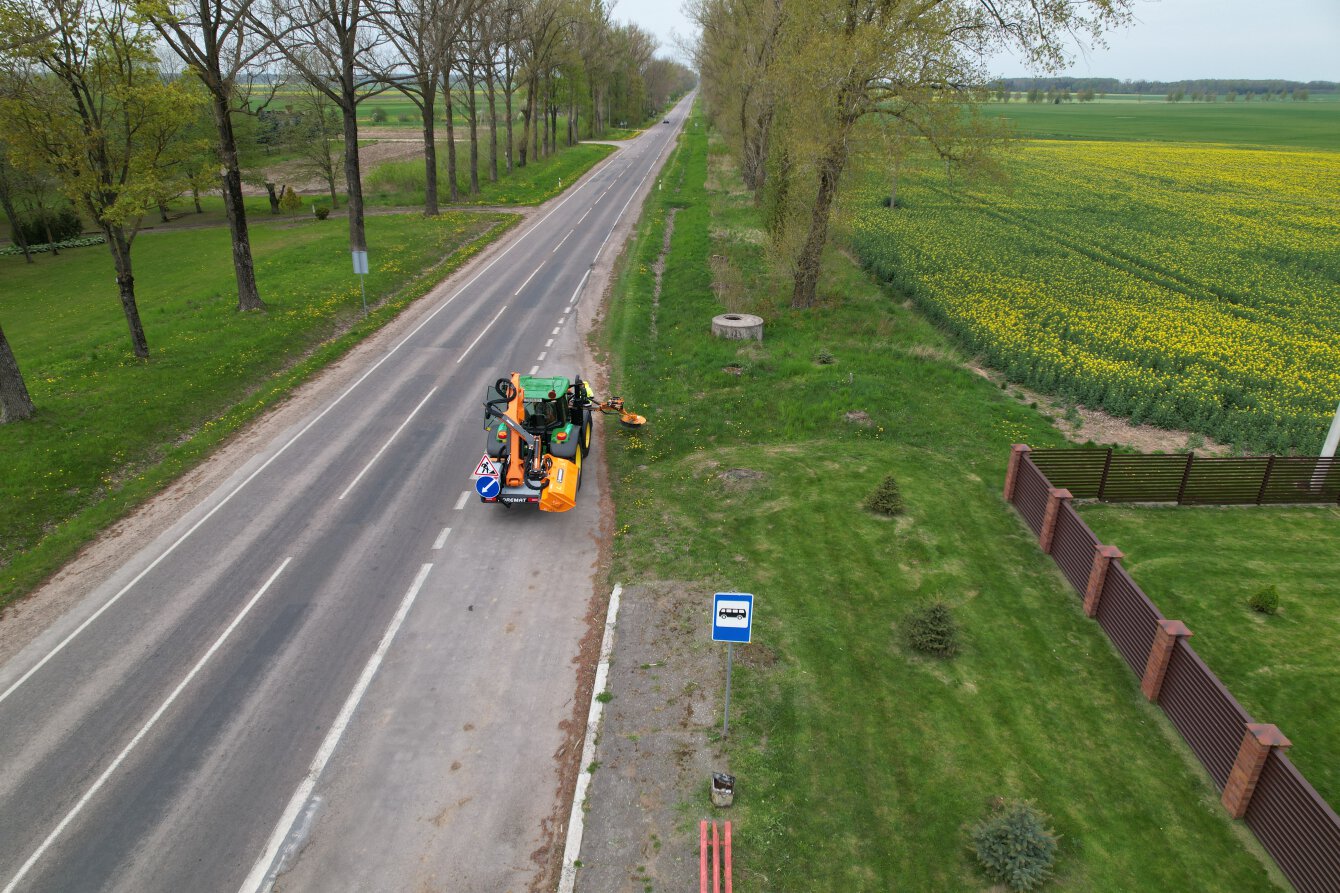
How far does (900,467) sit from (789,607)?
6.69 m

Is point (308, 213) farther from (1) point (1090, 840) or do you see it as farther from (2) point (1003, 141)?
(1) point (1090, 840)

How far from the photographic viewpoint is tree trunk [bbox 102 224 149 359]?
2169 centimetres

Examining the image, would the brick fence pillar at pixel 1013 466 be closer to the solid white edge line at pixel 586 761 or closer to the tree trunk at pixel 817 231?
the solid white edge line at pixel 586 761

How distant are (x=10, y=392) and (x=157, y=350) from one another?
601cm

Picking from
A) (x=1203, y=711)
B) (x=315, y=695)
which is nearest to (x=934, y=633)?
(x=1203, y=711)

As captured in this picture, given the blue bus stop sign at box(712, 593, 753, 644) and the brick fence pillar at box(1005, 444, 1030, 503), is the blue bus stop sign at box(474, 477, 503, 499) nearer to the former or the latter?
the blue bus stop sign at box(712, 593, 753, 644)

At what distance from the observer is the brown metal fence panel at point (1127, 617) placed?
446 inches

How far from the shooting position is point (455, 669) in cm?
1166

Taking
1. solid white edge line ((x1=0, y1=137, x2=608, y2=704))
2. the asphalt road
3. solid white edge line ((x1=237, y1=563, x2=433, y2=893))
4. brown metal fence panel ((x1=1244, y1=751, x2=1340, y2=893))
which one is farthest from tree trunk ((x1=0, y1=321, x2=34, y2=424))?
brown metal fence panel ((x1=1244, y1=751, x2=1340, y2=893))

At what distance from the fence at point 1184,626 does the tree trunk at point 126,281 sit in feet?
81.4

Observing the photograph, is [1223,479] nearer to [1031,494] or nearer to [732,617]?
[1031,494]

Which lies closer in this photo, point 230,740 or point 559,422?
point 230,740

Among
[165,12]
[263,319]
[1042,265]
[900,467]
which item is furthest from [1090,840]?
[1042,265]

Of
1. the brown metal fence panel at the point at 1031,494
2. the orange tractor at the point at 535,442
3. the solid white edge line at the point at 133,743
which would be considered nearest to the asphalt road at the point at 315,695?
the solid white edge line at the point at 133,743
